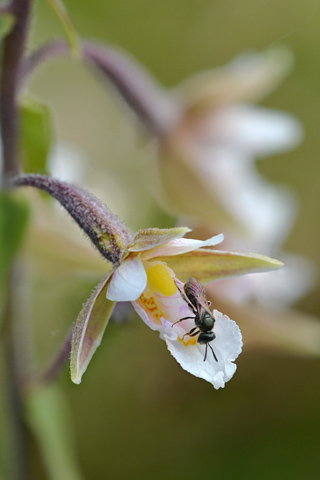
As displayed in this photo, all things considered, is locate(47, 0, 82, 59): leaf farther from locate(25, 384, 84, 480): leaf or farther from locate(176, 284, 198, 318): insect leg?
locate(25, 384, 84, 480): leaf

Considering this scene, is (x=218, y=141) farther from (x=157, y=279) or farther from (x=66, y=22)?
(x=157, y=279)

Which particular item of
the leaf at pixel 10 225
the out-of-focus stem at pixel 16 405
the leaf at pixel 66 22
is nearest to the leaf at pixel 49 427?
the out-of-focus stem at pixel 16 405

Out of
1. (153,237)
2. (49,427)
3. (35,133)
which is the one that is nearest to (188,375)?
(49,427)

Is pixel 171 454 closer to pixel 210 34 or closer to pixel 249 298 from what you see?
pixel 249 298

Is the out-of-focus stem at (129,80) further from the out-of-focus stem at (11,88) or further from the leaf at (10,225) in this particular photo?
the leaf at (10,225)

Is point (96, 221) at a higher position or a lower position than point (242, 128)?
lower

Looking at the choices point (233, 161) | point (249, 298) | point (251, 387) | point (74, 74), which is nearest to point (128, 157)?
point (74, 74)
